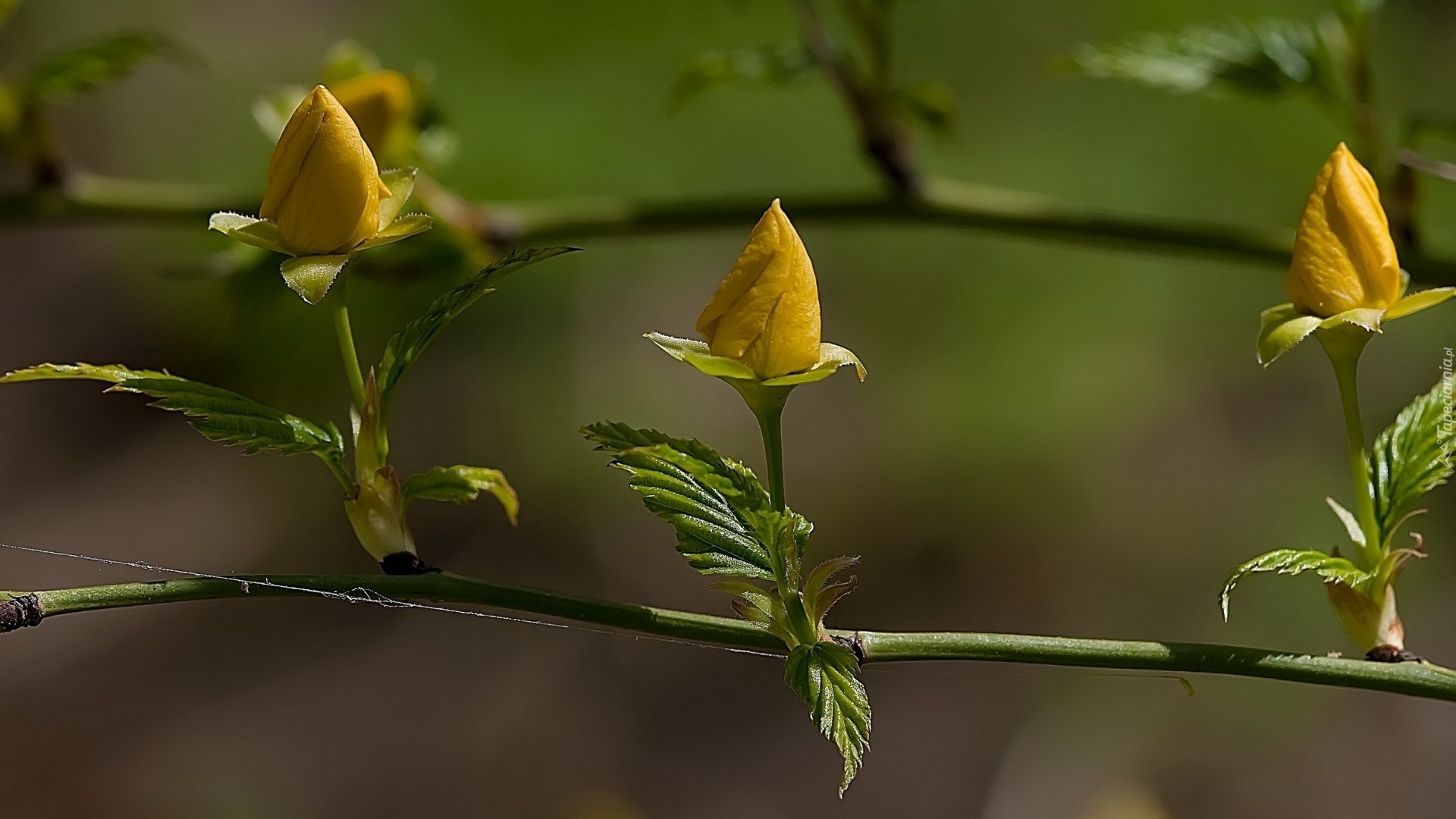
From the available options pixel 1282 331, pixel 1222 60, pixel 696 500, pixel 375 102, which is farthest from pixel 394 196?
pixel 1222 60

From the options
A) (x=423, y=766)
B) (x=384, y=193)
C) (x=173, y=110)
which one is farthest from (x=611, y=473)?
(x=384, y=193)

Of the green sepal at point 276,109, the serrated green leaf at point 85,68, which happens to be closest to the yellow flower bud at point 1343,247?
the green sepal at point 276,109

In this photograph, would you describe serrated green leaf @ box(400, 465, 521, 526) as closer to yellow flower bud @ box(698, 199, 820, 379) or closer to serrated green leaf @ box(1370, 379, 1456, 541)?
yellow flower bud @ box(698, 199, 820, 379)

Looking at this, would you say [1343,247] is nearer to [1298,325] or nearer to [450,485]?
[1298,325]

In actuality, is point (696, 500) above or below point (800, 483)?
above

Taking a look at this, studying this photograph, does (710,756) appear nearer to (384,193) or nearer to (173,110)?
(173,110)

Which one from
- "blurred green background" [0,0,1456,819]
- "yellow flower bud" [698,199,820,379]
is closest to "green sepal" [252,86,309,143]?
"yellow flower bud" [698,199,820,379]

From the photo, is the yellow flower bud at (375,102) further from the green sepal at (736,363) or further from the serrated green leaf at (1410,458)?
the serrated green leaf at (1410,458)
